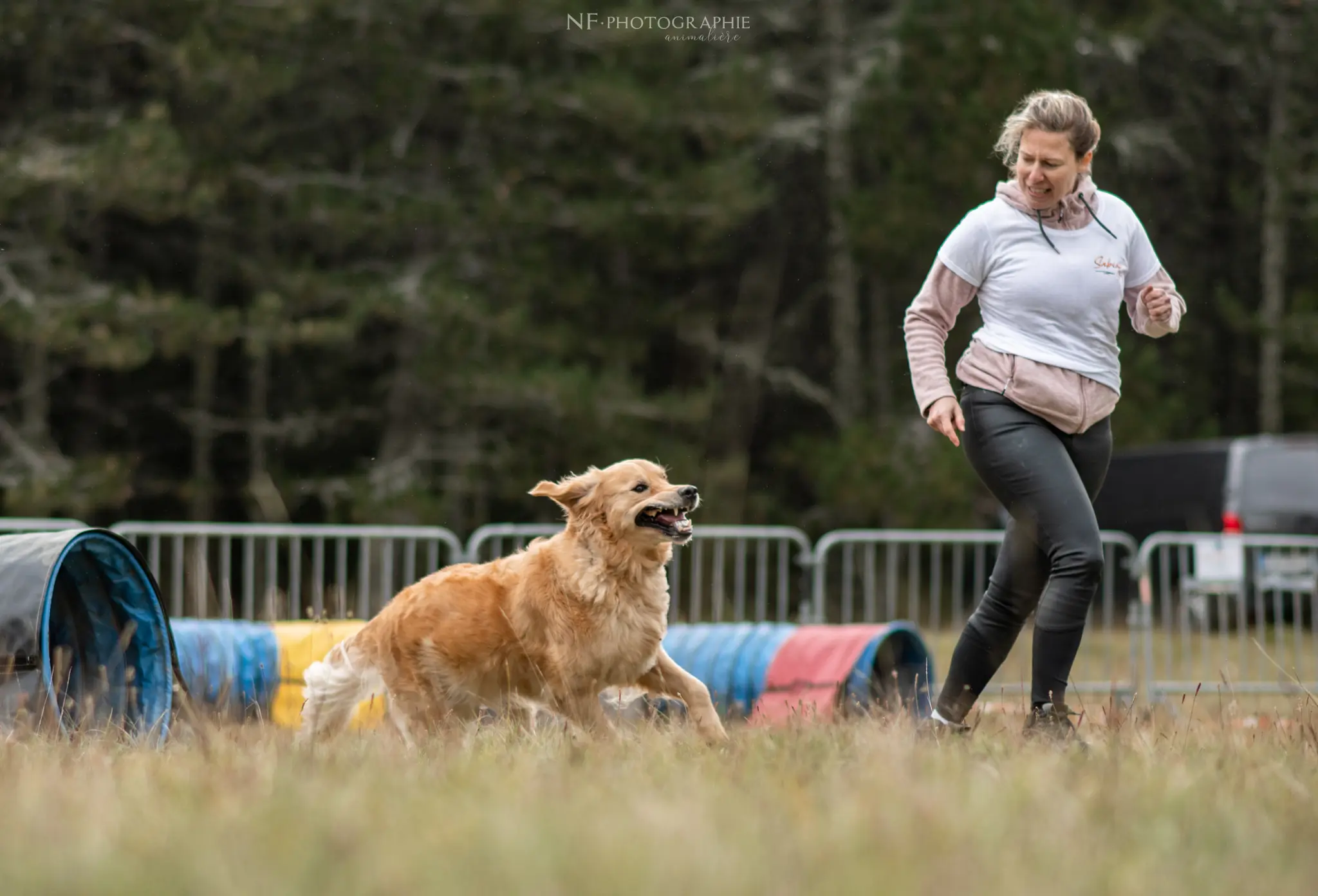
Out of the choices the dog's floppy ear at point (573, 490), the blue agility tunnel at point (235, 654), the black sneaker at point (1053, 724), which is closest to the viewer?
the black sneaker at point (1053, 724)

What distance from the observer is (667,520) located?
5629 millimetres

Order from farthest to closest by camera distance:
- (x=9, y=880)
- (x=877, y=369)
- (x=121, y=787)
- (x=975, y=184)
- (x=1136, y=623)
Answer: (x=877, y=369) → (x=975, y=184) → (x=1136, y=623) → (x=121, y=787) → (x=9, y=880)

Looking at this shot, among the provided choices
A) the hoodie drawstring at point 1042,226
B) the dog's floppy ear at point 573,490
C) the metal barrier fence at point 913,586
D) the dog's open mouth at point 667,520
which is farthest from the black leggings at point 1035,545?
the metal barrier fence at point 913,586

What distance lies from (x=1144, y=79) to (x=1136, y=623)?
14518 millimetres

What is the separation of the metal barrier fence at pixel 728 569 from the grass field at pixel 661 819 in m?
5.44

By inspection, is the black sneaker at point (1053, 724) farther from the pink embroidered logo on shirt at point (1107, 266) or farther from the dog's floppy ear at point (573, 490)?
the dog's floppy ear at point (573, 490)

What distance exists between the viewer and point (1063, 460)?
4488 millimetres

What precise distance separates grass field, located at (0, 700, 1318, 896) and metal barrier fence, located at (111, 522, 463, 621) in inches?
147

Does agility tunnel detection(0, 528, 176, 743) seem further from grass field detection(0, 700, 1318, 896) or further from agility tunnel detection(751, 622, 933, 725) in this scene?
agility tunnel detection(751, 622, 933, 725)

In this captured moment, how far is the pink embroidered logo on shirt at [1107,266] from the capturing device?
14.9 ft

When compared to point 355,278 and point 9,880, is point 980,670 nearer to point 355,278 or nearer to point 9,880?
point 9,880

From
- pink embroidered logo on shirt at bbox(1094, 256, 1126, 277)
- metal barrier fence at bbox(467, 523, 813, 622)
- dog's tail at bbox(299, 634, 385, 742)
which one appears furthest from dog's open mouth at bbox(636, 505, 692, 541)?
metal barrier fence at bbox(467, 523, 813, 622)

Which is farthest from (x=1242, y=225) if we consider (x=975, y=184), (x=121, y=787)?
(x=121, y=787)

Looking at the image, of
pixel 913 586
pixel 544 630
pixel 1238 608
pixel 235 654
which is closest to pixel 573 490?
pixel 544 630
